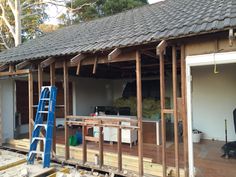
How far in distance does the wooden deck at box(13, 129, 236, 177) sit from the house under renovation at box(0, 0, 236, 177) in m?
0.02

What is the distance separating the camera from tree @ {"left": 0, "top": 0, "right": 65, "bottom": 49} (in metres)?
17.2

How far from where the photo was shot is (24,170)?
16.4 feet

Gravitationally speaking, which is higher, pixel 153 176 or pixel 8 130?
pixel 8 130

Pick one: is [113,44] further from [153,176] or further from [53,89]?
[153,176]

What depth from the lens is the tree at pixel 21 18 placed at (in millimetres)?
17219

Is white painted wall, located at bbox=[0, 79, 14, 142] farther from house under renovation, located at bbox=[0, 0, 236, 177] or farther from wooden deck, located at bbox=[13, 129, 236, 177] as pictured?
wooden deck, located at bbox=[13, 129, 236, 177]

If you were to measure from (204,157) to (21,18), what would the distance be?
1700cm

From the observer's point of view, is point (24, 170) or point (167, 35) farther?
point (24, 170)

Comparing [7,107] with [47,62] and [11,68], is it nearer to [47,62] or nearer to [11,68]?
[11,68]

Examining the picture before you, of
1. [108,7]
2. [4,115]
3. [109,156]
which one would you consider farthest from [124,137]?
[108,7]

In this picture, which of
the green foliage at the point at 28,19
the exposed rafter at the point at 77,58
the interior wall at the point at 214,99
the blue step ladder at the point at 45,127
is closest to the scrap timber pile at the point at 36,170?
the blue step ladder at the point at 45,127

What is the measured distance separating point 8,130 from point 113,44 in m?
5.57

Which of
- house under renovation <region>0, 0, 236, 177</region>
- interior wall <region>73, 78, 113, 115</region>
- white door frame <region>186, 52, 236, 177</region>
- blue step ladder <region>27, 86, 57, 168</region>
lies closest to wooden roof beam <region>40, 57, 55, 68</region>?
house under renovation <region>0, 0, 236, 177</region>

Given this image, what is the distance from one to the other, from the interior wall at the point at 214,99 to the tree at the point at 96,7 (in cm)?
1159
